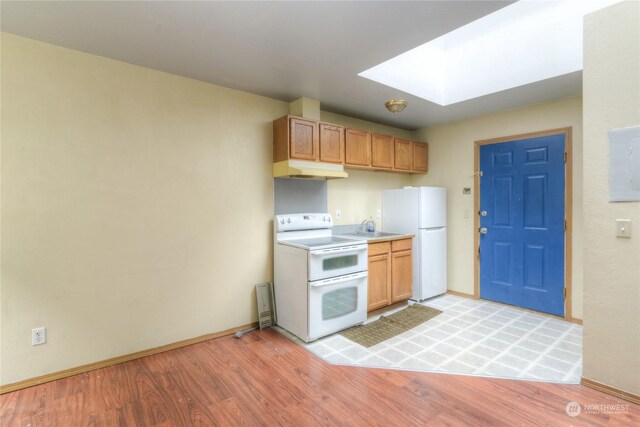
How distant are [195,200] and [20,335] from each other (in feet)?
5.07

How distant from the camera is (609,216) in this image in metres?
2.10

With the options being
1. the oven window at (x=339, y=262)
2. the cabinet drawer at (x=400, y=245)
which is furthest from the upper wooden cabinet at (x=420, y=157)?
the oven window at (x=339, y=262)

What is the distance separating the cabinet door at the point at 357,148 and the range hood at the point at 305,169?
0.75 feet

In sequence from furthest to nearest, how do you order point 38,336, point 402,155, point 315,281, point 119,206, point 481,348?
point 402,155 → point 315,281 → point 481,348 → point 119,206 → point 38,336

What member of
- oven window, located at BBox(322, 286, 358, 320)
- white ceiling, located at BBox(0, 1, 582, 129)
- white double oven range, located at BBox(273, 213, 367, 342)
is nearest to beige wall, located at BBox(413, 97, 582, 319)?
white ceiling, located at BBox(0, 1, 582, 129)

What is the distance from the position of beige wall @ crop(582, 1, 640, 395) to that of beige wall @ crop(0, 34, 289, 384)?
275 centimetres

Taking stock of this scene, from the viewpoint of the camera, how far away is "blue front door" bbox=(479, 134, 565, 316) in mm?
3463

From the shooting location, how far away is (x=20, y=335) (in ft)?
7.23

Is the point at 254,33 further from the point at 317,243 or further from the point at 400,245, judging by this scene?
the point at 400,245

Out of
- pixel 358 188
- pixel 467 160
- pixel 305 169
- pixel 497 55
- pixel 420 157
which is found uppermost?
pixel 497 55

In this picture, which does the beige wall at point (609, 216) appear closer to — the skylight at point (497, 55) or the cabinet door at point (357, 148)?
the skylight at point (497, 55)

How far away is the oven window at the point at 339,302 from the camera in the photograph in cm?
301

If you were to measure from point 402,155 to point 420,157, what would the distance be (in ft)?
1.35

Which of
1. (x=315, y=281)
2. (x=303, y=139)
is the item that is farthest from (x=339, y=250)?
(x=303, y=139)
